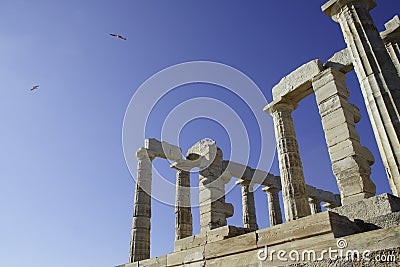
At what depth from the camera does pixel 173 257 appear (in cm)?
916

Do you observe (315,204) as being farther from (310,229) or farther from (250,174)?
(310,229)

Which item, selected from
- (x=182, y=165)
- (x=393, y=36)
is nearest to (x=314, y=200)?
(x=182, y=165)

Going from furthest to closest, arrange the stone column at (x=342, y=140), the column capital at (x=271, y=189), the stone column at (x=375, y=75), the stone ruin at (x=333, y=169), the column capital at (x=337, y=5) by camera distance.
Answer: the column capital at (x=271, y=189), the column capital at (x=337, y=5), the stone column at (x=342, y=140), the stone column at (x=375, y=75), the stone ruin at (x=333, y=169)

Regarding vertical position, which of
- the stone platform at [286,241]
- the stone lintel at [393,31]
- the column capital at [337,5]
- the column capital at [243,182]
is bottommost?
the stone platform at [286,241]

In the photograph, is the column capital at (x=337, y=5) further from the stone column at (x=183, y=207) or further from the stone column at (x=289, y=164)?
the stone column at (x=183, y=207)

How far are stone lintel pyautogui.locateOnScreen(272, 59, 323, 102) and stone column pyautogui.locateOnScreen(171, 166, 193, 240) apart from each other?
8.97 metres

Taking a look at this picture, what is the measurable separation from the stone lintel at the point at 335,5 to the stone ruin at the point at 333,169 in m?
0.04

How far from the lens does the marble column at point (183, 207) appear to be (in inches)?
780

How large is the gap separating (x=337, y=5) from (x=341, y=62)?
11.0ft

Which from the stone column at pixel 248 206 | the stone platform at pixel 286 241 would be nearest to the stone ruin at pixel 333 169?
the stone platform at pixel 286 241

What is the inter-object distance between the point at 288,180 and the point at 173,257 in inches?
289

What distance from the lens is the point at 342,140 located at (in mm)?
11719

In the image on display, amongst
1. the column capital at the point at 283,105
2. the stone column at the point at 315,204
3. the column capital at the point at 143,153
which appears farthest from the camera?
the stone column at the point at 315,204

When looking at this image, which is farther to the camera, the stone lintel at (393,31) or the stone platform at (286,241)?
the stone lintel at (393,31)
